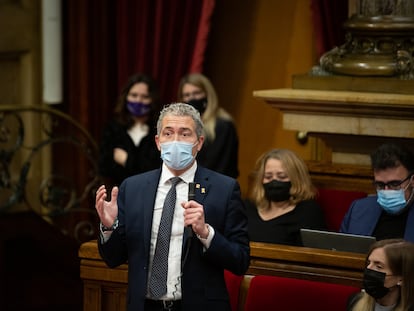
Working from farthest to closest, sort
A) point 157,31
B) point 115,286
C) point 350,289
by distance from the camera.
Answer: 1. point 157,31
2. point 115,286
3. point 350,289

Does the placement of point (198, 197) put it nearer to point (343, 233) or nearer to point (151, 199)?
point (151, 199)

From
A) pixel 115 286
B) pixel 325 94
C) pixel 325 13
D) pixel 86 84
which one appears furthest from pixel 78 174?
pixel 115 286

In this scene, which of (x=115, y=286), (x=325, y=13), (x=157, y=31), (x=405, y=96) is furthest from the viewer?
(x=157, y=31)

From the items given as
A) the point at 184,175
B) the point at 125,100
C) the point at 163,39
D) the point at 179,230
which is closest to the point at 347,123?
the point at 125,100

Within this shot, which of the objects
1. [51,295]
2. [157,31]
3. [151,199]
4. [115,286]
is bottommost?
[51,295]

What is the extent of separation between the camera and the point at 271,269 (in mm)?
4590

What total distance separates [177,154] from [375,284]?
0.85m

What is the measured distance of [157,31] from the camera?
7.53 metres

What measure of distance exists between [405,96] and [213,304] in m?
2.04

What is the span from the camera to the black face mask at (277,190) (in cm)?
532

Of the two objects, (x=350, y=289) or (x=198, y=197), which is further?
(x=350, y=289)

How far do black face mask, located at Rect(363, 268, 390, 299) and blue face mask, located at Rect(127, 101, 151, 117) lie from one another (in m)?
2.69

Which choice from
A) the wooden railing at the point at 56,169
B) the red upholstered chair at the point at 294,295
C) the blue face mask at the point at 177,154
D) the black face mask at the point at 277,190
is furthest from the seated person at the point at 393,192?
the wooden railing at the point at 56,169

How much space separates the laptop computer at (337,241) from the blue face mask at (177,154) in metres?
1.10
